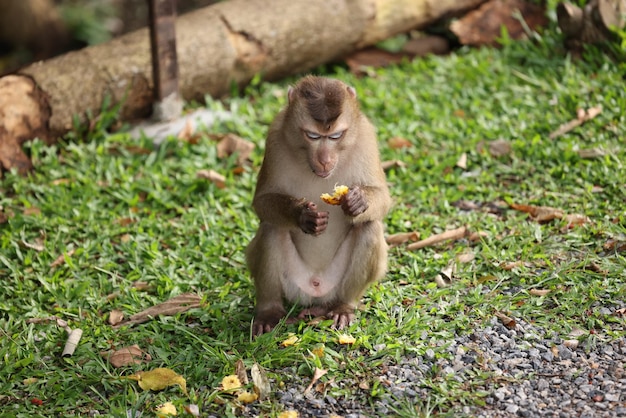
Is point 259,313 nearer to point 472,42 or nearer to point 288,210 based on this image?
point 288,210

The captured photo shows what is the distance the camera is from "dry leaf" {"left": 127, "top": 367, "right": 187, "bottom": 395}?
4.84 metres

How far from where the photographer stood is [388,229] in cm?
680

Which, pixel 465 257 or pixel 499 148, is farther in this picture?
pixel 499 148

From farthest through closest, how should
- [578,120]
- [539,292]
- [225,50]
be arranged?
[225,50]
[578,120]
[539,292]

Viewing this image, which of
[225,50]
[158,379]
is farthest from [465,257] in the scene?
[225,50]

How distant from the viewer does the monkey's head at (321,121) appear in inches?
200

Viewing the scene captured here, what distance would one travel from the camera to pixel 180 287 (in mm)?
6105

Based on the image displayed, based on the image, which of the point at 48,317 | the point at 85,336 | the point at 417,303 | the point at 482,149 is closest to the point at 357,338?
the point at 417,303

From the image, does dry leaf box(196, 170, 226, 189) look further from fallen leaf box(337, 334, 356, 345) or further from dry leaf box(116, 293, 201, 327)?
fallen leaf box(337, 334, 356, 345)

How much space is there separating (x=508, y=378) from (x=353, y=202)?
134 centimetres

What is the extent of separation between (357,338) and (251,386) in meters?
0.77

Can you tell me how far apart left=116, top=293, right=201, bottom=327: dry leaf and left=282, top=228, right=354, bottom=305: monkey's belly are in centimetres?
68

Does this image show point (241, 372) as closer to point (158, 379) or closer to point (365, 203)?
point (158, 379)

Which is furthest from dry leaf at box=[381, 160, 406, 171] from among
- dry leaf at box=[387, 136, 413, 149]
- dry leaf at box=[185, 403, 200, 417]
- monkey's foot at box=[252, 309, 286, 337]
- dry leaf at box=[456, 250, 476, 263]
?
dry leaf at box=[185, 403, 200, 417]
